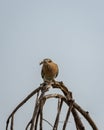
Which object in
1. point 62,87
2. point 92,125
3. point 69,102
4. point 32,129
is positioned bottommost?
point 32,129

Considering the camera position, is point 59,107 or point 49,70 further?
point 49,70

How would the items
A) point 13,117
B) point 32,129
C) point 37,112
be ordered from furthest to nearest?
point 13,117 → point 37,112 → point 32,129

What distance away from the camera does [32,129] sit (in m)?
1.57

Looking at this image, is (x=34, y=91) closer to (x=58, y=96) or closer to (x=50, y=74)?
(x=58, y=96)

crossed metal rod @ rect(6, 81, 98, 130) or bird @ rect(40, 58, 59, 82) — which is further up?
bird @ rect(40, 58, 59, 82)

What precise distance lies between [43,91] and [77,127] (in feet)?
0.91

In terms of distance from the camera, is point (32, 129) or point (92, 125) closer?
point (32, 129)

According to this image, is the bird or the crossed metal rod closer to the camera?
the crossed metal rod

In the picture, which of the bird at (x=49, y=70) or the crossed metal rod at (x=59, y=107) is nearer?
the crossed metal rod at (x=59, y=107)

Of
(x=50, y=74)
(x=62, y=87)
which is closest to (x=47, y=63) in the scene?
(x=50, y=74)

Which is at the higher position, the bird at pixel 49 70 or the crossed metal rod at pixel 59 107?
the bird at pixel 49 70

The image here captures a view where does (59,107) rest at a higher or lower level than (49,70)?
lower

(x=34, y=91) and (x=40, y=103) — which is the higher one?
(x=34, y=91)

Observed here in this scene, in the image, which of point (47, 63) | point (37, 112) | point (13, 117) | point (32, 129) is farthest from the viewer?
point (47, 63)
